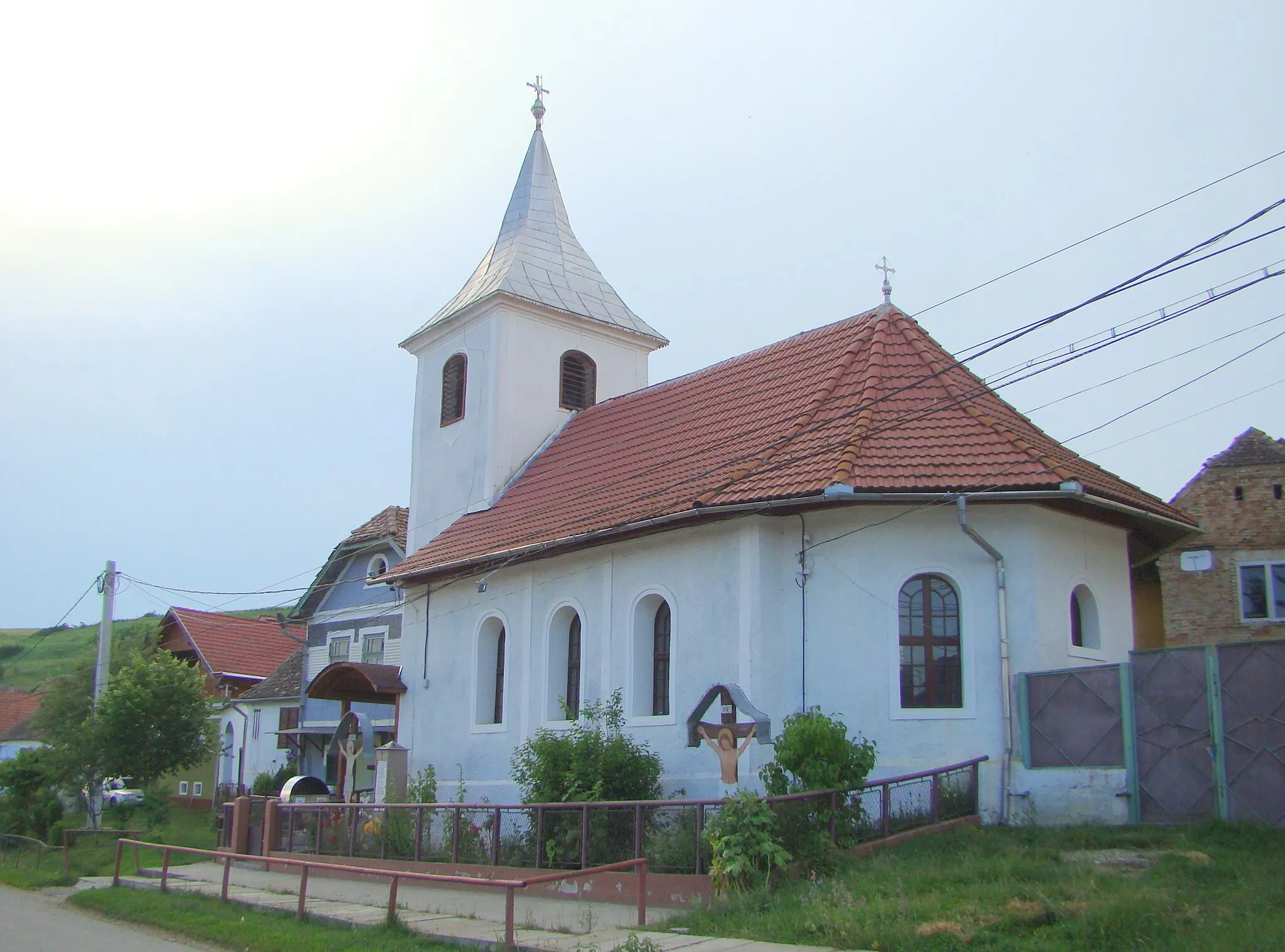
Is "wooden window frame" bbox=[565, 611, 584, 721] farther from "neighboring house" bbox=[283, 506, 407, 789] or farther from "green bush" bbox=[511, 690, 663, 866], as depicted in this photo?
"neighboring house" bbox=[283, 506, 407, 789]

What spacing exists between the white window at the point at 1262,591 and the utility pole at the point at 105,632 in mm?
25751

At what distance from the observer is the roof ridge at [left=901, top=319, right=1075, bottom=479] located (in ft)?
54.2

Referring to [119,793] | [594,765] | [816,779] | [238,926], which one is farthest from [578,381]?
[119,793]

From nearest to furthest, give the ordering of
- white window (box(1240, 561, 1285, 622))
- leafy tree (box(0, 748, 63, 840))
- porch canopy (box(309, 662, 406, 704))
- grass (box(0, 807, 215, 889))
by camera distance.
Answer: grass (box(0, 807, 215, 889))
porch canopy (box(309, 662, 406, 704))
white window (box(1240, 561, 1285, 622))
leafy tree (box(0, 748, 63, 840))

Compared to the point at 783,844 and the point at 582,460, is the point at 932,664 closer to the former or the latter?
the point at 783,844

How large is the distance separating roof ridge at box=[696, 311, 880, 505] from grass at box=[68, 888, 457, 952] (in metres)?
7.39

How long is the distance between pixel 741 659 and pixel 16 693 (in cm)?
6640

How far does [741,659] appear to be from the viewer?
1700cm

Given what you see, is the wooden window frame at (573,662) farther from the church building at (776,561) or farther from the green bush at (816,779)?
the green bush at (816,779)

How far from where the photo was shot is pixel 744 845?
13094 mm

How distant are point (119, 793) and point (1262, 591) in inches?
1452

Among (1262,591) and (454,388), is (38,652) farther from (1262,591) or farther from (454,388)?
(1262,591)

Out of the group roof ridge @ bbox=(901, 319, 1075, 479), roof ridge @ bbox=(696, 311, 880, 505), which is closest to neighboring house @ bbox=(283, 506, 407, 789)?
roof ridge @ bbox=(696, 311, 880, 505)

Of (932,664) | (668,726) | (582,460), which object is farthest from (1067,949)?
(582,460)
